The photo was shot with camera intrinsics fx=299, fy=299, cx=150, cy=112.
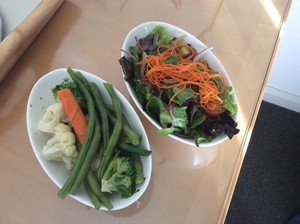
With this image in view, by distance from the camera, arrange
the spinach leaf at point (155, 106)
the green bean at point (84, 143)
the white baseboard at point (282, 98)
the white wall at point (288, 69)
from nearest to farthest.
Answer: the green bean at point (84, 143) → the spinach leaf at point (155, 106) → the white wall at point (288, 69) → the white baseboard at point (282, 98)

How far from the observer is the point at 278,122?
1715mm

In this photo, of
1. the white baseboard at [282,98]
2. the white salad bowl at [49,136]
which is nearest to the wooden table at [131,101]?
the white salad bowl at [49,136]

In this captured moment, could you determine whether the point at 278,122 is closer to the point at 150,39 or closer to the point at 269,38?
the point at 269,38

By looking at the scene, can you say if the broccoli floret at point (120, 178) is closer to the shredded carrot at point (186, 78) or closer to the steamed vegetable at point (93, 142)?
the steamed vegetable at point (93, 142)

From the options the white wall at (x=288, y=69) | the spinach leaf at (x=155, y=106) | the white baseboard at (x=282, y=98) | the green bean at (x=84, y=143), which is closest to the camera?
Result: the green bean at (x=84, y=143)

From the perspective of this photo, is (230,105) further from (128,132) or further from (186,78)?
(128,132)

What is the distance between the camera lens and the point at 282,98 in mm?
1746

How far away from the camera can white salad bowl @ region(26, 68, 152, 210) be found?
2.10 ft

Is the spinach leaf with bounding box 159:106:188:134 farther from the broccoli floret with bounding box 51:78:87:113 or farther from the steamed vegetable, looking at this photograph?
the broccoli floret with bounding box 51:78:87:113

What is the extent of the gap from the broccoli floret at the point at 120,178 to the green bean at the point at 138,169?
13 mm

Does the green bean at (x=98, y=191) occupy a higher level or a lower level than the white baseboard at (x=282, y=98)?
higher

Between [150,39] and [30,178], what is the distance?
1.54 ft

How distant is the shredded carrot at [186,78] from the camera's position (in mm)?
737

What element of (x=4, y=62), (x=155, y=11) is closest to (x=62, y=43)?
(x=4, y=62)
